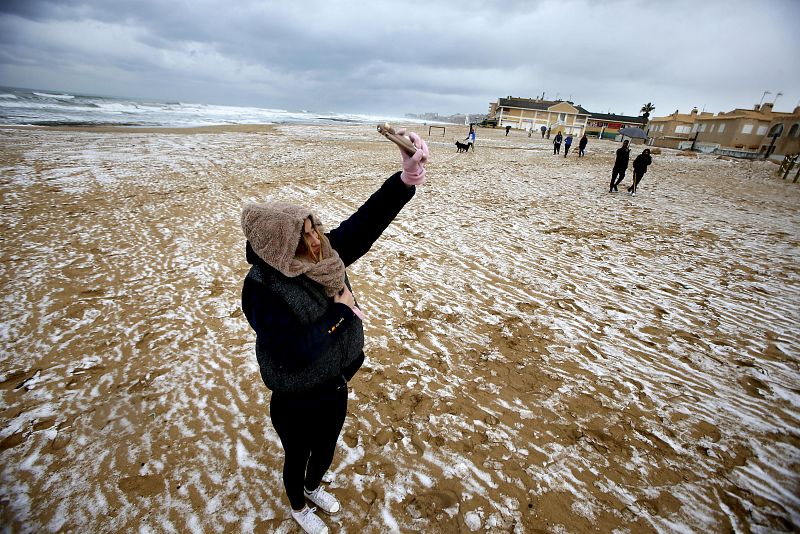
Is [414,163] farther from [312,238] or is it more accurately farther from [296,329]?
[296,329]

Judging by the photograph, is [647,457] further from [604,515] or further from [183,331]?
[183,331]

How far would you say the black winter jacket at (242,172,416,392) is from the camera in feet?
5.34

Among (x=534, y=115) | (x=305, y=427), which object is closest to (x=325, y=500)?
(x=305, y=427)

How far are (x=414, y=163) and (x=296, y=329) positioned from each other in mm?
1210

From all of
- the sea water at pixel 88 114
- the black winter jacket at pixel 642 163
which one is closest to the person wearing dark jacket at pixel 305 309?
the black winter jacket at pixel 642 163

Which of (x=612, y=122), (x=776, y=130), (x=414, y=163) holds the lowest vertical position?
(x=414, y=163)

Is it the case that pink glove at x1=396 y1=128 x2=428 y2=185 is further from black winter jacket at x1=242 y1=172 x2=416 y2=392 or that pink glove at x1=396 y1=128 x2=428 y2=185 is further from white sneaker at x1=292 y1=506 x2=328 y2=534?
white sneaker at x1=292 y1=506 x2=328 y2=534

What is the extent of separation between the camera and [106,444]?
299cm

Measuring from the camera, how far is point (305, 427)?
1.96 m

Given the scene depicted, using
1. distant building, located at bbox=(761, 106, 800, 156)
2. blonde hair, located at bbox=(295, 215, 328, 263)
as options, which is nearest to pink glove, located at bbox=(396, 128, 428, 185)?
blonde hair, located at bbox=(295, 215, 328, 263)

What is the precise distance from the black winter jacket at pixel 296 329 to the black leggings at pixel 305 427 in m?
0.11

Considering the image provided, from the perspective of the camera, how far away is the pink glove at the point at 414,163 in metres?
1.97

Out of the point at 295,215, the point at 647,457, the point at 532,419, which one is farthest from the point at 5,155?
the point at 647,457

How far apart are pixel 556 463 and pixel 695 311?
13.4 feet
